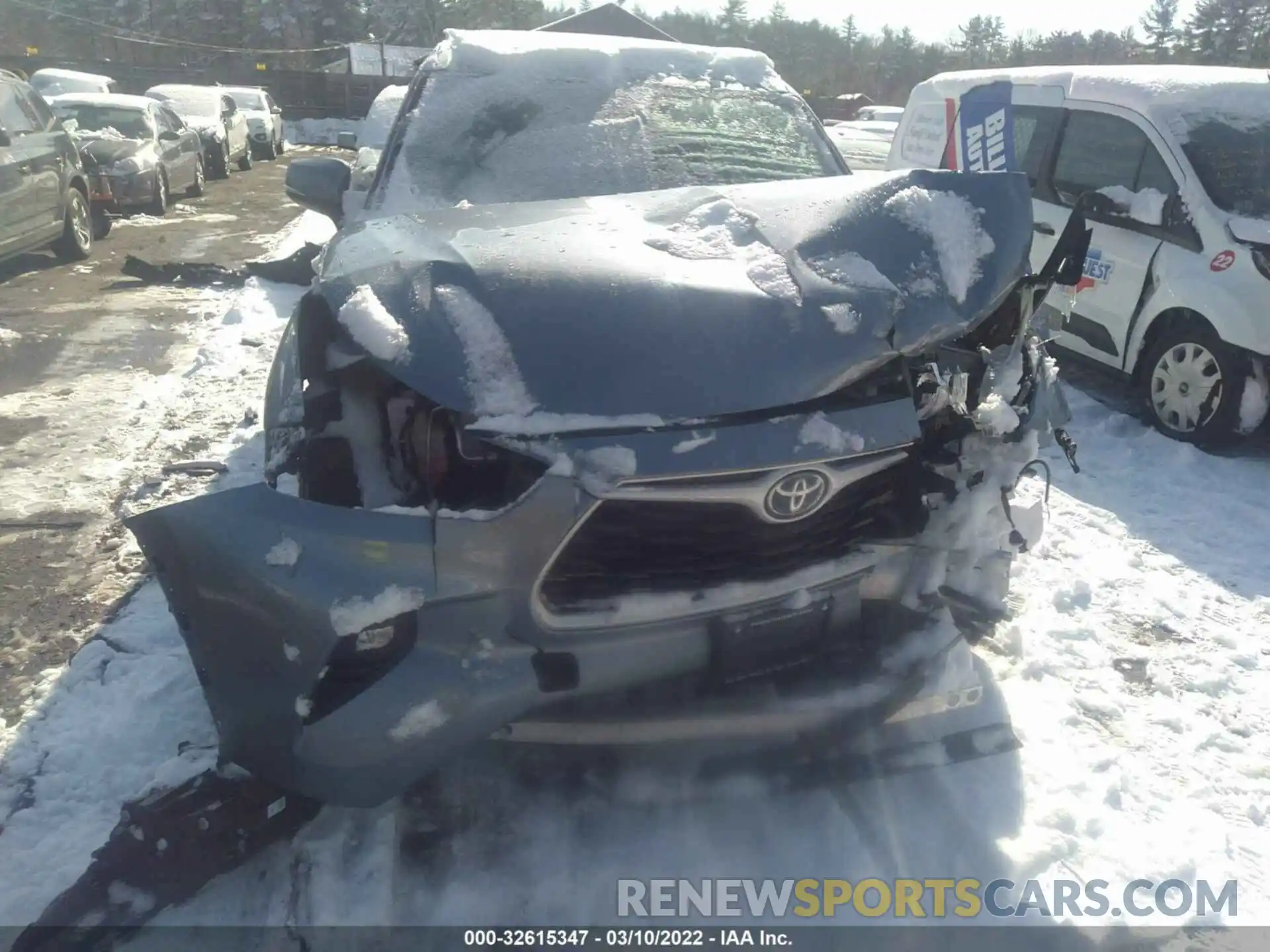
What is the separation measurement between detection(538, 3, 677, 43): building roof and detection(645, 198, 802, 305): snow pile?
7645 mm

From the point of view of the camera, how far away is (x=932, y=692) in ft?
7.79

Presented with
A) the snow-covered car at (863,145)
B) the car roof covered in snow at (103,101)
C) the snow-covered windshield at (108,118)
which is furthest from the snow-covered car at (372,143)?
the car roof covered in snow at (103,101)

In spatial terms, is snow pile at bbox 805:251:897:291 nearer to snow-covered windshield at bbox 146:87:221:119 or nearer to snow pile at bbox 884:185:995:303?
snow pile at bbox 884:185:995:303

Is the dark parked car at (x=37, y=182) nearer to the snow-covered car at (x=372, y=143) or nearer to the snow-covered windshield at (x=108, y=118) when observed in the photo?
the snow-covered car at (x=372, y=143)

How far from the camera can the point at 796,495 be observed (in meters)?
2.10

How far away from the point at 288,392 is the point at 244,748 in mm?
865

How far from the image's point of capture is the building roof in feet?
31.8

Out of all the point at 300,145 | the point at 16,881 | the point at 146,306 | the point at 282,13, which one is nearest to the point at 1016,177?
the point at 16,881

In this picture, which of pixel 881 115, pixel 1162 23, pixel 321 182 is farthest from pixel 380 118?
pixel 1162 23

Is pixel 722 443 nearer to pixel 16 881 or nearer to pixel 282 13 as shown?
pixel 16 881

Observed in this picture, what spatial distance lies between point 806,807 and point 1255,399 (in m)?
4.05

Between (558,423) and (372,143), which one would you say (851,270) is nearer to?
(558,423)

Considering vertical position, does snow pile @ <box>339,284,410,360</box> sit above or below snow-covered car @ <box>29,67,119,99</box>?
above

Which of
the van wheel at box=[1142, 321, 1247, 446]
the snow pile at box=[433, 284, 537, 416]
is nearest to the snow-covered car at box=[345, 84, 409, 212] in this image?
the snow pile at box=[433, 284, 537, 416]
